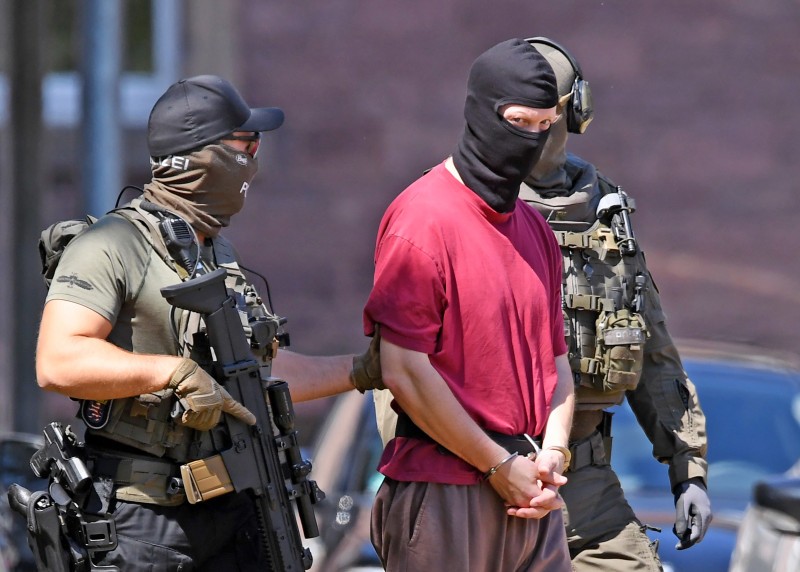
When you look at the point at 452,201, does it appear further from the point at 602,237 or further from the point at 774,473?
the point at 774,473

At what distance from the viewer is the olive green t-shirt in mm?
3301

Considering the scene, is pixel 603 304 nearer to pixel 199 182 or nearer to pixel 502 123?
pixel 502 123

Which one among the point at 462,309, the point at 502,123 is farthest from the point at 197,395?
the point at 502,123

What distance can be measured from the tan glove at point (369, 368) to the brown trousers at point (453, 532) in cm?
26

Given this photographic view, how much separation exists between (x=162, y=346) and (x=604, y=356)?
4.31ft

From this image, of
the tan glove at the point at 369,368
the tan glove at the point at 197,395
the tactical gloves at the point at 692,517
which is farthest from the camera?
the tactical gloves at the point at 692,517

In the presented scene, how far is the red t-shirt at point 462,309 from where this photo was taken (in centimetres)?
338

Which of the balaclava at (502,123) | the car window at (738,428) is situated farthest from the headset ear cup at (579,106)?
the car window at (738,428)

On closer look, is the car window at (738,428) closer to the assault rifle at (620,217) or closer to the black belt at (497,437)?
the assault rifle at (620,217)

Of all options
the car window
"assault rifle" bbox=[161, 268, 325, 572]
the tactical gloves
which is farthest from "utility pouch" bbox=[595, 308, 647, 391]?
the car window

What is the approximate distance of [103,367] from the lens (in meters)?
3.23

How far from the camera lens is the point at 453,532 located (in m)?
3.40

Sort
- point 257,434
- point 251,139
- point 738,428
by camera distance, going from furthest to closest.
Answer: point 738,428, point 251,139, point 257,434

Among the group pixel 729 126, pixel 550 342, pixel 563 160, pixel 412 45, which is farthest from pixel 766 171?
pixel 550 342
